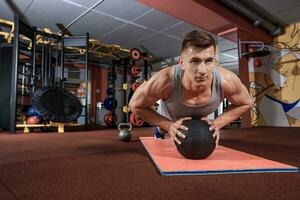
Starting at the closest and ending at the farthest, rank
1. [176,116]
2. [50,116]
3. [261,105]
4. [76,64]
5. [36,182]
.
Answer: [36,182], [176,116], [50,116], [261,105], [76,64]

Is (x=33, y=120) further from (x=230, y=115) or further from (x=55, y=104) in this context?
(x=230, y=115)

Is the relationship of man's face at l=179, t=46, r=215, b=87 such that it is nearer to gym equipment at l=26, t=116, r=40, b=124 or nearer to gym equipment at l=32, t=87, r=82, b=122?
gym equipment at l=32, t=87, r=82, b=122

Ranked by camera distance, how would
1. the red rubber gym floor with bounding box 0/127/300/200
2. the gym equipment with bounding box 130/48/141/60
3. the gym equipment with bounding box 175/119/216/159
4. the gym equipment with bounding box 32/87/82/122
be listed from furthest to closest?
the gym equipment with bounding box 130/48/141/60 → the gym equipment with bounding box 32/87/82/122 → the gym equipment with bounding box 175/119/216/159 → the red rubber gym floor with bounding box 0/127/300/200

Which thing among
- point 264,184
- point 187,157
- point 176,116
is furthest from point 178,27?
point 264,184

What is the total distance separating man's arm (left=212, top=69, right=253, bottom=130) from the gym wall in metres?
3.77

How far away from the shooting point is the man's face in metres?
1.10

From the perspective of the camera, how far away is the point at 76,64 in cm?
725

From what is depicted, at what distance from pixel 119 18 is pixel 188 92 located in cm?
340

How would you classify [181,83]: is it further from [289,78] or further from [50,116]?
Answer: [289,78]

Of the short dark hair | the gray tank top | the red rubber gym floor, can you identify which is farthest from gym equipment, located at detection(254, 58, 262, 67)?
the red rubber gym floor

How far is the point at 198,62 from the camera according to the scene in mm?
1116

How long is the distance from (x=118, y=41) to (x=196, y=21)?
2.20m

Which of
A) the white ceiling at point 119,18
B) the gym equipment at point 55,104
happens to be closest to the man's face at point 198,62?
the gym equipment at point 55,104

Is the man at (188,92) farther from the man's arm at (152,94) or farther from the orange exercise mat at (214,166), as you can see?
the orange exercise mat at (214,166)
